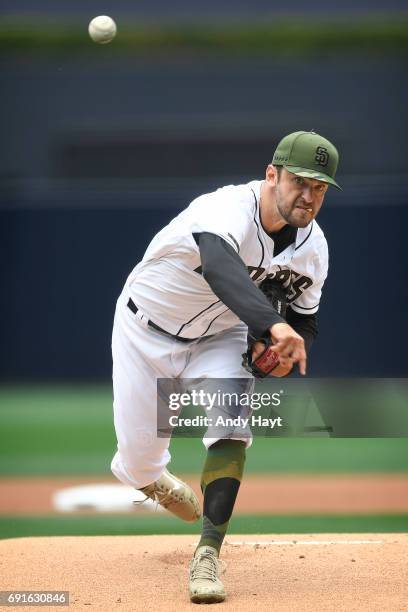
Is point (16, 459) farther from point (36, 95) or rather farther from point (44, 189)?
point (36, 95)

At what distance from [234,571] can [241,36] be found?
1152 centimetres

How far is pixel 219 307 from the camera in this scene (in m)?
3.81

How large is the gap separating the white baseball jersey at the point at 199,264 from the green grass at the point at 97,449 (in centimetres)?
356

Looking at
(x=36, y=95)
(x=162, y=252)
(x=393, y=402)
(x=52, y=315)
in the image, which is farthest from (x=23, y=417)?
(x=162, y=252)

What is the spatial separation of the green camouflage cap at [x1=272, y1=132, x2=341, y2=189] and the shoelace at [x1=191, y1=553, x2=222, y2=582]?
1282 millimetres

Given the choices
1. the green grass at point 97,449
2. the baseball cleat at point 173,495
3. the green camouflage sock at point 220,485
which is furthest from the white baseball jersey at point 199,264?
the green grass at point 97,449

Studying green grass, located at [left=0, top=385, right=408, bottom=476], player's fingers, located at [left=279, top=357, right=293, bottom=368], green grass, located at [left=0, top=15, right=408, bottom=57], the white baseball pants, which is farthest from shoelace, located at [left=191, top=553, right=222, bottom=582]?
green grass, located at [left=0, top=15, right=408, bottom=57]

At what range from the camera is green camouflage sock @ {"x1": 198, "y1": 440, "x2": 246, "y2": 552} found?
3.56 metres

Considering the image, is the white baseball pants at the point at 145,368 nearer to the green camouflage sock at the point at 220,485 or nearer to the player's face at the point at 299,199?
the green camouflage sock at the point at 220,485

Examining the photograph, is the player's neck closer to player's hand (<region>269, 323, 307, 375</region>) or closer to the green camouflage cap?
the green camouflage cap

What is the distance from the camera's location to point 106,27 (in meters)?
6.93

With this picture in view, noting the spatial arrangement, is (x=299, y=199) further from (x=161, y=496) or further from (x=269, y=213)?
(x=161, y=496)

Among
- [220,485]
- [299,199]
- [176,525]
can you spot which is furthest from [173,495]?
[176,525]

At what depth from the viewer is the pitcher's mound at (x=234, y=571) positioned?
3447mm
